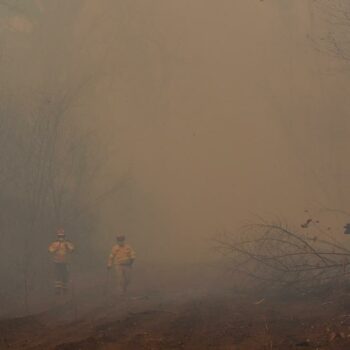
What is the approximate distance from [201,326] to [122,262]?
5933mm

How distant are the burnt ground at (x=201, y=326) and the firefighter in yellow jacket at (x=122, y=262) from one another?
7.78 ft

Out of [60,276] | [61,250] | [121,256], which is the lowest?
[60,276]

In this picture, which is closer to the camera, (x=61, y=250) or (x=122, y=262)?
(x=122, y=262)

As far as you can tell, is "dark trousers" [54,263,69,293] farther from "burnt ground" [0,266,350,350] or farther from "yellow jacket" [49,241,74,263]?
"burnt ground" [0,266,350,350]

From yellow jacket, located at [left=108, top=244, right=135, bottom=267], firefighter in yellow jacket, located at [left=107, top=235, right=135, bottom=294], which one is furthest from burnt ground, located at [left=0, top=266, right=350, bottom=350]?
yellow jacket, located at [left=108, top=244, right=135, bottom=267]

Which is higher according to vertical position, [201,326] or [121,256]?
[121,256]

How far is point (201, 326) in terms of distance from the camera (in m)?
8.16

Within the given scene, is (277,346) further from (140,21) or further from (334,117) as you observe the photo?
(140,21)

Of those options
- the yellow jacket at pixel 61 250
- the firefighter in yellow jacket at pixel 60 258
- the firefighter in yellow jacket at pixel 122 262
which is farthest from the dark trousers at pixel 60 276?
the firefighter in yellow jacket at pixel 122 262

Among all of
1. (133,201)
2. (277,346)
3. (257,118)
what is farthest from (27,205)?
(257,118)

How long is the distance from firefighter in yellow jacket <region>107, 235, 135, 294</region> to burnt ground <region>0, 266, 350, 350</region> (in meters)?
2.37

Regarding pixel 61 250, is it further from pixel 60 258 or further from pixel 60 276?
pixel 60 276

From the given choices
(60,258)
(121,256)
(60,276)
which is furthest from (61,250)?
(121,256)

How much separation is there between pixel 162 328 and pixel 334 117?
23007mm
